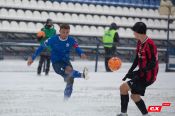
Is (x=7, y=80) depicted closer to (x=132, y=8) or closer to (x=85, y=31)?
(x=85, y=31)

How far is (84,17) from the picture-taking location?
2166 centimetres

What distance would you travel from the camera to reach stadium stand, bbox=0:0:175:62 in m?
19.7

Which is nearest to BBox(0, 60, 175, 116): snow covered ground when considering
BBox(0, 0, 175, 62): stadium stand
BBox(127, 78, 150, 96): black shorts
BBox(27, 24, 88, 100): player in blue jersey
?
BBox(27, 24, 88, 100): player in blue jersey

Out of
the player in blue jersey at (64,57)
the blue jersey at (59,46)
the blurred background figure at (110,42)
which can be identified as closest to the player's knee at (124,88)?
the player in blue jersey at (64,57)

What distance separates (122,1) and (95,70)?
8373 millimetres

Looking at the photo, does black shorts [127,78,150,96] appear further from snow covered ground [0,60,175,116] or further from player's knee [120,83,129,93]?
snow covered ground [0,60,175,116]

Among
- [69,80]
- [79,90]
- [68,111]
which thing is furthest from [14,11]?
[68,111]

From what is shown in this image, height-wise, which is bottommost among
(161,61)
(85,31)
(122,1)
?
(161,61)

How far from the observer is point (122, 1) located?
23234 millimetres

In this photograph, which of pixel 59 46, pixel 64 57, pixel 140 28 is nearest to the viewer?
A: pixel 140 28

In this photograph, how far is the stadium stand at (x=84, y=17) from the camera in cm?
1970

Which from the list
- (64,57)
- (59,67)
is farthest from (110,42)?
(59,67)

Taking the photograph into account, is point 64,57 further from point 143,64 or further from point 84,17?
A: point 84,17

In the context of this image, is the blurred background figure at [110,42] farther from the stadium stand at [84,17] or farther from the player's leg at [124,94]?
the player's leg at [124,94]
